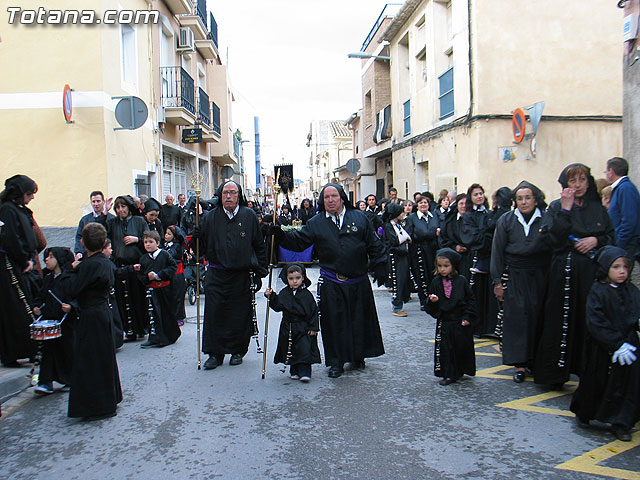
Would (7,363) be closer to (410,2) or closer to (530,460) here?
(530,460)

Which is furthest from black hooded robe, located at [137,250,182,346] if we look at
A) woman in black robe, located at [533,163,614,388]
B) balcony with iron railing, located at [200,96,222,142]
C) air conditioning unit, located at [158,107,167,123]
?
balcony with iron railing, located at [200,96,222,142]

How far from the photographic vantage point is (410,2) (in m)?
18.4

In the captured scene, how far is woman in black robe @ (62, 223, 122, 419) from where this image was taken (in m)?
5.00

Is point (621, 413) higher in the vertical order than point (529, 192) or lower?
lower

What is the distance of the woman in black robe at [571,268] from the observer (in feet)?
17.6

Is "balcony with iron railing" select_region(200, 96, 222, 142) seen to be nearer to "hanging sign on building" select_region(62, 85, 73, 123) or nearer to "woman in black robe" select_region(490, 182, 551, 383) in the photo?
"hanging sign on building" select_region(62, 85, 73, 123)

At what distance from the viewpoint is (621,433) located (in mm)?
4387

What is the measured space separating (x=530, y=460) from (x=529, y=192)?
2854 mm

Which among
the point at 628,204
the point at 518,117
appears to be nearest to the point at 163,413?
the point at 628,204

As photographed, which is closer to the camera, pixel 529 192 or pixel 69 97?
pixel 529 192

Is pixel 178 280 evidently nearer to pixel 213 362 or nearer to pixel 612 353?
pixel 213 362

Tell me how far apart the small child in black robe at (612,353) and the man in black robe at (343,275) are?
232 cm

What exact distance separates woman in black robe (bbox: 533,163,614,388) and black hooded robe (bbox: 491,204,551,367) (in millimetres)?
239

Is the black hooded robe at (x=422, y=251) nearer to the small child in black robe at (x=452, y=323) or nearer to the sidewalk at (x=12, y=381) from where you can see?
the small child in black robe at (x=452, y=323)
